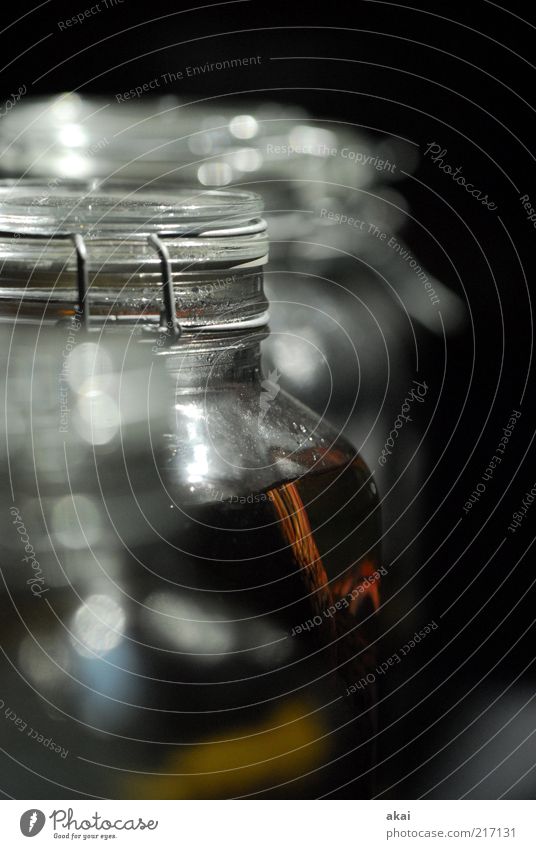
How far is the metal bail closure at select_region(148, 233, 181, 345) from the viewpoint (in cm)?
29

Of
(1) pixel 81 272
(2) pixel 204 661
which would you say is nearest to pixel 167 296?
(1) pixel 81 272

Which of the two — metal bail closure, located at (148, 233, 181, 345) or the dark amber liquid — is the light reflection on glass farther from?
metal bail closure, located at (148, 233, 181, 345)

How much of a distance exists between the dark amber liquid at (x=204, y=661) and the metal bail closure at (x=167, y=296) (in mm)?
63

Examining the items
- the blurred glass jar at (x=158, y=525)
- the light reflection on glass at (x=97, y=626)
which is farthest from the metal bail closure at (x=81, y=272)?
the light reflection on glass at (x=97, y=626)

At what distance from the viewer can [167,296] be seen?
11.5 inches

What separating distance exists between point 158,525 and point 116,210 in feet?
0.39

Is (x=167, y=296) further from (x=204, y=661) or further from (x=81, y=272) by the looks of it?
(x=204, y=661)

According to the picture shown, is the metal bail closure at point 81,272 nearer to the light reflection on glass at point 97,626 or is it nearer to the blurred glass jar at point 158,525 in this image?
the blurred glass jar at point 158,525

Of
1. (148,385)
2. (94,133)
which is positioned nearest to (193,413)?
(148,385)

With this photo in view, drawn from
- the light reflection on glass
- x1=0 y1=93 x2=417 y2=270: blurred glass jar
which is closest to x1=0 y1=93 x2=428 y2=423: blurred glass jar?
x1=0 y1=93 x2=417 y2=270: blurred glass jar

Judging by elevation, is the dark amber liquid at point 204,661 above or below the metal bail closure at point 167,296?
below

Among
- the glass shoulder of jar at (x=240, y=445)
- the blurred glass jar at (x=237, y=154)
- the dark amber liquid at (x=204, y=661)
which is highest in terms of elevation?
the blurred glass jar at (x=237, y=154)

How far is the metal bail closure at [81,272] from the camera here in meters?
0.29
